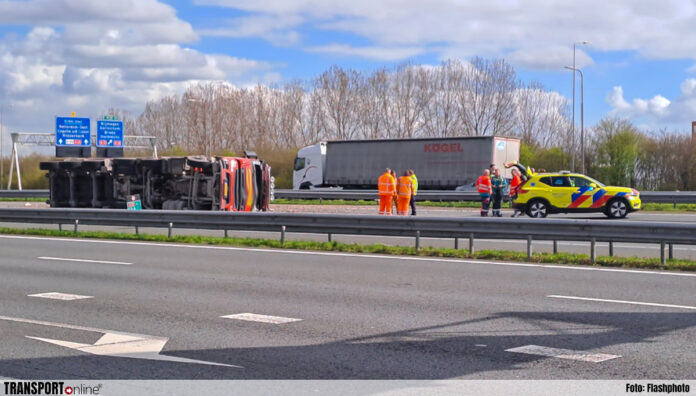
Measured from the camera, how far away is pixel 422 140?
44094mm

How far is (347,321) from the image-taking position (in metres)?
8.48

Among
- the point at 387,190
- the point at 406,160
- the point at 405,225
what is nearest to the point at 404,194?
the point at 387,190

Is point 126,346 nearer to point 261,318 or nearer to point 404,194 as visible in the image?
point 261,318

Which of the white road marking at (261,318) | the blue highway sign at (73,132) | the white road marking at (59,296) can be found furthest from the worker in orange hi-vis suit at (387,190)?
the blue highway sign at (73,132)

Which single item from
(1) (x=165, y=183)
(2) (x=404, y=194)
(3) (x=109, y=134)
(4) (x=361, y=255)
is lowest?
(4) (x=361, y=255)

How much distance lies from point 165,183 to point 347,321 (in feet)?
59.8

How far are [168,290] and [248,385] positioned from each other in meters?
5.19

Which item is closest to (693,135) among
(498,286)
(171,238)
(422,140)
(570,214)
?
(422,140)

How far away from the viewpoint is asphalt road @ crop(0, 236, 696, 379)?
6457mm

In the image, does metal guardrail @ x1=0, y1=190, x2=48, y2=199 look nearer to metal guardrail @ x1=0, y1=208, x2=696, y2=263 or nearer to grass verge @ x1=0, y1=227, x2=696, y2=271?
metal guardrail @ x1=0, y1=208, x2=696, y2=263

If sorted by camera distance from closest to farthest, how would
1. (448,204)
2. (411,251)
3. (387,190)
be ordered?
(411,251) → (387,190) → (448,204)

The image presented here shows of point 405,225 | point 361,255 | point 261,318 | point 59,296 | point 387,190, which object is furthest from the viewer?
point 387,190

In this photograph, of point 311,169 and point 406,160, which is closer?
point 406,160

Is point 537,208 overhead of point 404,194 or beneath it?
beneath
